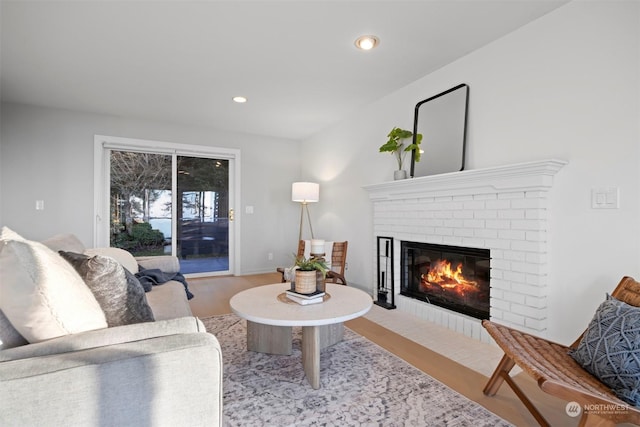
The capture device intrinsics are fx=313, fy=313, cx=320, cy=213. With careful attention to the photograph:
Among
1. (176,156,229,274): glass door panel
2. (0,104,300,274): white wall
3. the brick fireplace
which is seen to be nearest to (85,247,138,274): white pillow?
(0,104,300,274): white wall

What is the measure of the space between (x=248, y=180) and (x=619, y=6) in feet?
14.8

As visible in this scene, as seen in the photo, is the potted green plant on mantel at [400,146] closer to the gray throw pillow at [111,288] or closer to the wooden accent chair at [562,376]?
the wooden accent chair at [562,376]

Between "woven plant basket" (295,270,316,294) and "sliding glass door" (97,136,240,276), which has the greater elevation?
"sliding glass door" (97,136,240,276)

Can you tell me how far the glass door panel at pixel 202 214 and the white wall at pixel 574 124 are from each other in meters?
3.67

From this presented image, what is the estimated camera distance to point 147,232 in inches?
181

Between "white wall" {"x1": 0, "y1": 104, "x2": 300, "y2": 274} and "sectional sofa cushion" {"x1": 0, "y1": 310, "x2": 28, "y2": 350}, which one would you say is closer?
"sectional sofa cushion" {"x1": 0, "y1": 310, "x2": 28, "y2": 350}

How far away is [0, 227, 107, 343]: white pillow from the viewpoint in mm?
926

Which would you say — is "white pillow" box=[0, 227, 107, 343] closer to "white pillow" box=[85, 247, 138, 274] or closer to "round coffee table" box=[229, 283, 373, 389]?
"round coffee table" box=[229, 283, 373, 389]

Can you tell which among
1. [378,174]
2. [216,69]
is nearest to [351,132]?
[378,174]

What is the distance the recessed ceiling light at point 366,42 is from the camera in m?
2.41

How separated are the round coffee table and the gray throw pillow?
660 millimetres

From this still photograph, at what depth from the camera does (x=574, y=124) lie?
79.4 inches

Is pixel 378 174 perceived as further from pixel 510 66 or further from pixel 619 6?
pixel 619 6
